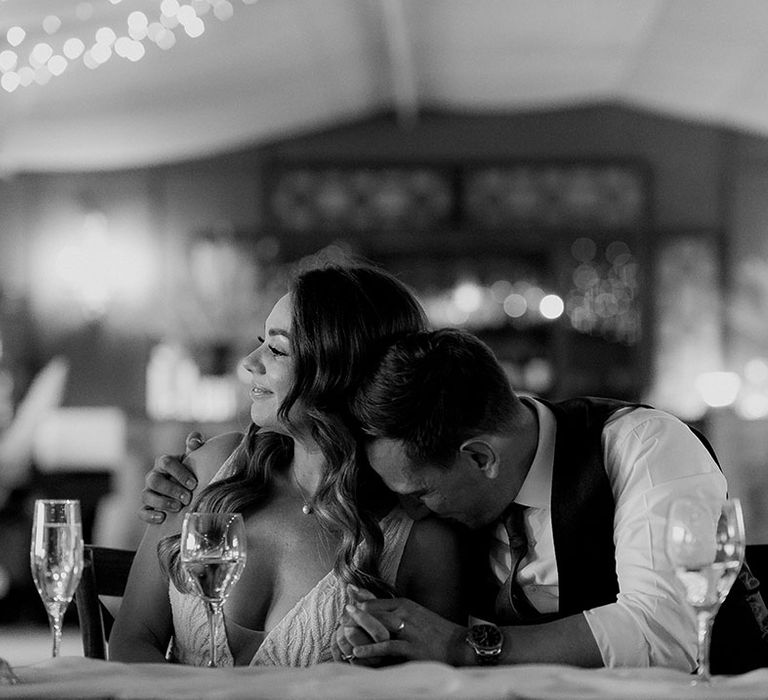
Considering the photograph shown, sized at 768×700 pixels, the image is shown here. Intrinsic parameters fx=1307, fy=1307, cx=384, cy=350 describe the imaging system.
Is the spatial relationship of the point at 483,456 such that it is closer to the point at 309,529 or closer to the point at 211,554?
the point at 309,529

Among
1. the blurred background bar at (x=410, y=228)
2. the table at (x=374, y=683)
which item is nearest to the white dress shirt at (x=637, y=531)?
the table at (x=374, y=683)

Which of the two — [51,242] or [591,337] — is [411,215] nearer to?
[591,337]

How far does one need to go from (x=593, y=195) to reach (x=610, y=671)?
7835 mm

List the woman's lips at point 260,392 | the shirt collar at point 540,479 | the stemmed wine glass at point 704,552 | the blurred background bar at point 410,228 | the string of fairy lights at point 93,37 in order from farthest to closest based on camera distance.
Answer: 1. the blurred background bar at point 410,228
2. the string of fairy lights at point 93,37
3. the woman's lips at point 260,392
4. the shirt collar at point 540,479
5. the stemmed wine glass at point 704,552

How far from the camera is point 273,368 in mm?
2570

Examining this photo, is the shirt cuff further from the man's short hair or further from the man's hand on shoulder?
the man's hand on shoulder

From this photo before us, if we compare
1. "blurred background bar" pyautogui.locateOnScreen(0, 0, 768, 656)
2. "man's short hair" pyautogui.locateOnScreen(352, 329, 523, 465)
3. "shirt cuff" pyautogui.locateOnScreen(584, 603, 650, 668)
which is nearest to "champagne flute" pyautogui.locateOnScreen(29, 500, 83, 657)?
"man's short hair" pyautogui.locateOnScreen(352, 329, 523, 465)

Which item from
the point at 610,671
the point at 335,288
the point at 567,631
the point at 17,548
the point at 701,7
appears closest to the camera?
the point at 610,671

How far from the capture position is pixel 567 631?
2146mm

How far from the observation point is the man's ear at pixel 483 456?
2.43 metres

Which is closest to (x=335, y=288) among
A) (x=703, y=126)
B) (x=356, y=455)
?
(x=356, y=455)

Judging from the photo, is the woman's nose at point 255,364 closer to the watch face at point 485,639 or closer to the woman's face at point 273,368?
the woman's face at point 273,368

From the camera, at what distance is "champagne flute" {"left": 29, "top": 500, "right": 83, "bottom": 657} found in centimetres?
202

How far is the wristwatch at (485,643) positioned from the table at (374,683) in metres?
0.37
